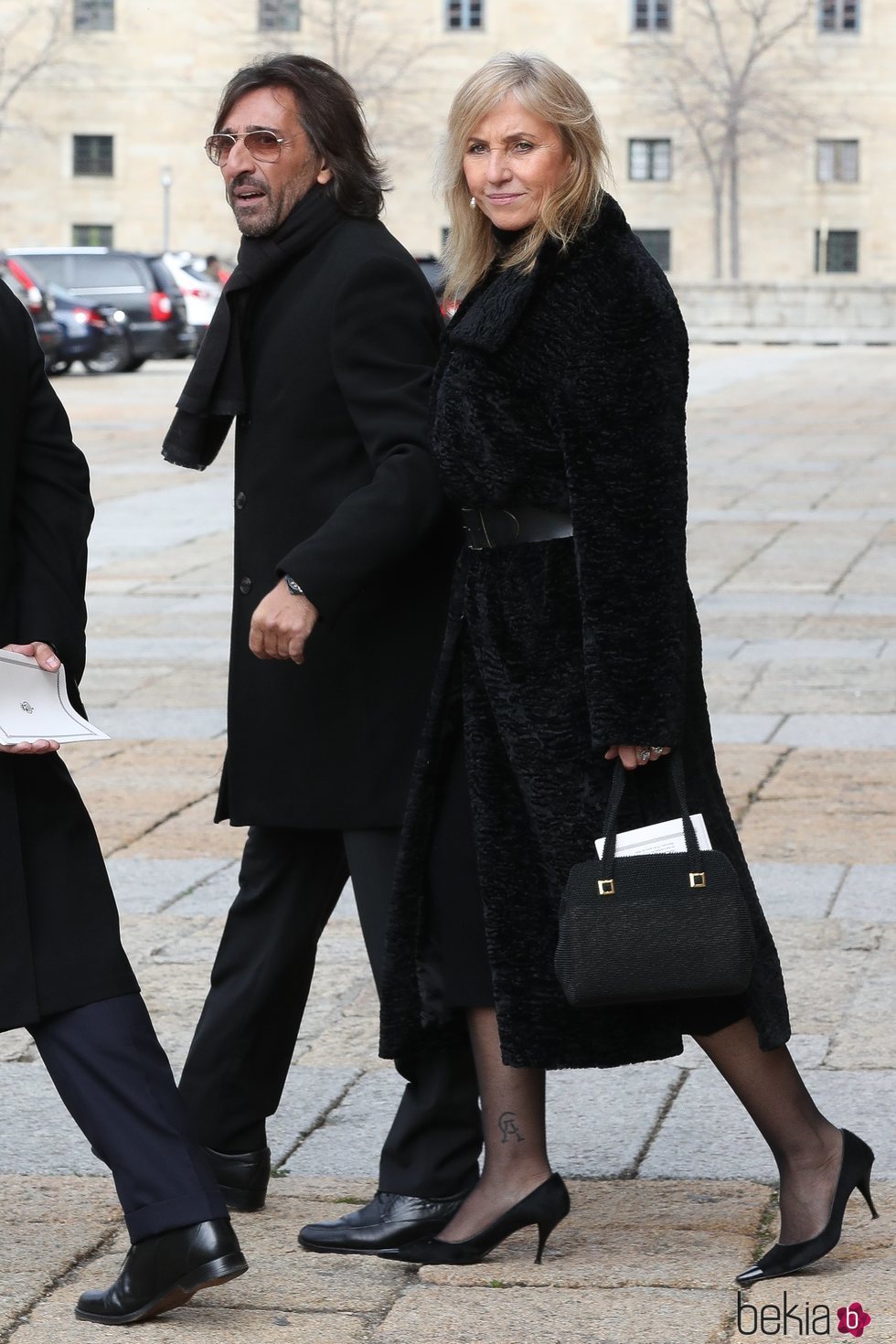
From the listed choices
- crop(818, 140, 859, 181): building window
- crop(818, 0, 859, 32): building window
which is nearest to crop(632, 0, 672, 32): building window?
crop(818, 0, 859, 32): building window

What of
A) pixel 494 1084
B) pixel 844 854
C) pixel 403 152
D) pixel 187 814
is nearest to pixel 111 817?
pixel 187 814

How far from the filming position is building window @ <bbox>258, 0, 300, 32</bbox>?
61.9 meters

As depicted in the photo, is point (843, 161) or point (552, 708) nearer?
point (552, 708)

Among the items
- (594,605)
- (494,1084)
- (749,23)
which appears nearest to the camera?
(594,605)

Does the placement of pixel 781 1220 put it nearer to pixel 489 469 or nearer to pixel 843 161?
pixel 489 469

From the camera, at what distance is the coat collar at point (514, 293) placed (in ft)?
9.95

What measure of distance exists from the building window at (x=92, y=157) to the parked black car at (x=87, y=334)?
3266cm

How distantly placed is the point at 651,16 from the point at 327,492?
6026 centimetres

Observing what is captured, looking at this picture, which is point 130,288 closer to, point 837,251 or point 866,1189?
point 866,1189

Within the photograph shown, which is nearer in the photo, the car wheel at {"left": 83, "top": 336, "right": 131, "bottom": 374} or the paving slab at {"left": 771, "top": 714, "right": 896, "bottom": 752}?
the paving slab at {"left": 771, "top": 714, "right": 896, "bottom": 752}

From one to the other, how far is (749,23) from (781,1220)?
60.5 metres

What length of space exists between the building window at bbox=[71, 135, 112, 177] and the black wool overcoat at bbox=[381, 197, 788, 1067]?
61.1m

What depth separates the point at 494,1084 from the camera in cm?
323

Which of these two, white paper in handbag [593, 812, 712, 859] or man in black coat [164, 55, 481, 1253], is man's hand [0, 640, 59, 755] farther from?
white paper in handbag [593, 812, 712, 859]
